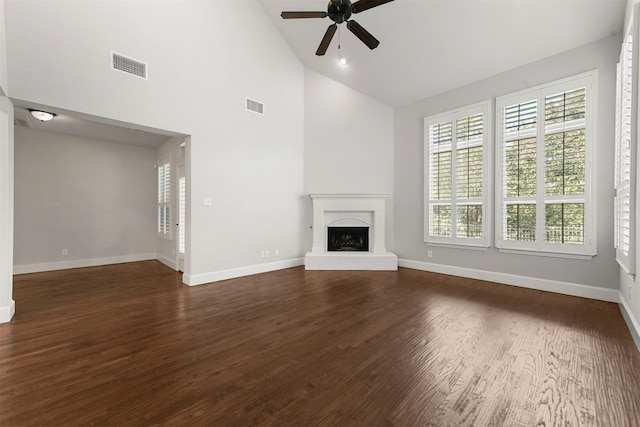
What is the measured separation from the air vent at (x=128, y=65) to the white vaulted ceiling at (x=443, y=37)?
278cm

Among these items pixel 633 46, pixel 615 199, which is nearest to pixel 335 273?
pixel 615 199

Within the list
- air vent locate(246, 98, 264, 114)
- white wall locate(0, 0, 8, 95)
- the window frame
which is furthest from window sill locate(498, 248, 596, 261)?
white wall locate(0, 0, 8, 95)

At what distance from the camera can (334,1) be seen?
9.75 ft

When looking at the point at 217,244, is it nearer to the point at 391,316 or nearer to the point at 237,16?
the point at 391,316

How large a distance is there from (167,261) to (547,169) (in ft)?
24.5

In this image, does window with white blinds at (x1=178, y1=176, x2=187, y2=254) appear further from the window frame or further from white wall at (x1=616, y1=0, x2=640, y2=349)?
white wall at (x1=616, y1=0, x2=640, y2=349)

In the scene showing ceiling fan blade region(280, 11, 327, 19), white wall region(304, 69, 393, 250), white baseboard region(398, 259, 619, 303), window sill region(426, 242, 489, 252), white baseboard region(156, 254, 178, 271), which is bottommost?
white baseboard region(156, 254, 178, 271)

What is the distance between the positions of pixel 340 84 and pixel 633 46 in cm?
454

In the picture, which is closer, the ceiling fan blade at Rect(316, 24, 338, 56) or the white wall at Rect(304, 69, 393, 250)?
the ceiling fan blade at Rect(316, 24, 338, 56)

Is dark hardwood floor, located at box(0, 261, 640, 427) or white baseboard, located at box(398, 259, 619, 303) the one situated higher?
white baseboard, located at box(398, 259, 619, 303)

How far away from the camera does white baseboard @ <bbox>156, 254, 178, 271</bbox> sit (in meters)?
5.87

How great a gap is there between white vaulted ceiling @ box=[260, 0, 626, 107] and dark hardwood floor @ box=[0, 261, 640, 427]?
358 cm

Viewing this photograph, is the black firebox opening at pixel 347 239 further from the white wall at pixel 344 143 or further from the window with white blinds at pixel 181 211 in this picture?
the window with white blinds at pixel 181 211

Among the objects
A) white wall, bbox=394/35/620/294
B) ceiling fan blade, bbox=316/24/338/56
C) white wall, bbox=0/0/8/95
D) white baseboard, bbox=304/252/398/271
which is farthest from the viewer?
white baseboard, bbox=304/252/398/271
